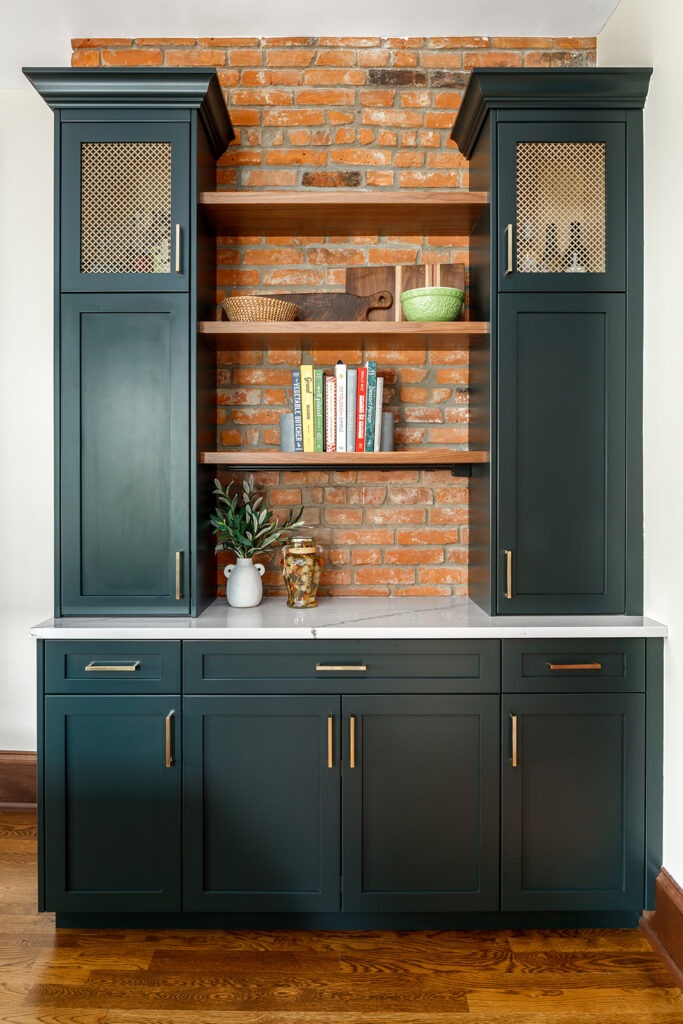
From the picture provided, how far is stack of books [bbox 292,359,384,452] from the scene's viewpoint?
7.83 ft

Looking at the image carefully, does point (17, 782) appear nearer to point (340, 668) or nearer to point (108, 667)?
point (108, 667)

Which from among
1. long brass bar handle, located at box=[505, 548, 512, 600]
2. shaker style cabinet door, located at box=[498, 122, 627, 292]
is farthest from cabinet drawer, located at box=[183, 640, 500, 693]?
shaker style cabinet door, located at box=[498, 122, 627, 292]

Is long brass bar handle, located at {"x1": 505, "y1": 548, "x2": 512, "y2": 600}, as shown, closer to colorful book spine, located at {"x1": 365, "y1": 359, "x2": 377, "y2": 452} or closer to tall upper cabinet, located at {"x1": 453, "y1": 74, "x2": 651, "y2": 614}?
tall upper cabinet, located at {"x1": 453, "y1": 74, "x2": 651, "y2": 614}

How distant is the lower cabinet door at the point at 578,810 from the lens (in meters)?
2.08

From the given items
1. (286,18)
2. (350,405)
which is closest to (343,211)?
(350,405)

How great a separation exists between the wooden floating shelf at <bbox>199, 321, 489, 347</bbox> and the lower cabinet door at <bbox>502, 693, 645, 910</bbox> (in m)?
1.17

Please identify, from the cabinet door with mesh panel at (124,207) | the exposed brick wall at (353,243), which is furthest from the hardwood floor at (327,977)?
the cabinet door with mesh panel at (124,207)

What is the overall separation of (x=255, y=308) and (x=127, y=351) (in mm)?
446

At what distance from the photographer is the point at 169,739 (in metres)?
2.06

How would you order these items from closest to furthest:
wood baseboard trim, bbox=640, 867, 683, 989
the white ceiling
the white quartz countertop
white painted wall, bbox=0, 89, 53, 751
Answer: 1. wood baseboard trim, bbox=640, 867, 683, 989
2. the white quartz countertop
3. the white ceiling
4. white painted wall, bbox=0, 89, 53, 751

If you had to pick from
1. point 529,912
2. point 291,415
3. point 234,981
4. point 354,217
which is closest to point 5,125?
point 354,217

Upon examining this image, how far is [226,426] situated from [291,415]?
344mm

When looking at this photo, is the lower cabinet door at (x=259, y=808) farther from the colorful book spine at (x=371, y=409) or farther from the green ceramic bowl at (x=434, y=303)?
the green ceramic bowl at (x=434, y=303)

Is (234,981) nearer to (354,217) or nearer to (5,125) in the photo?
(354,217)
